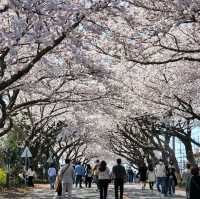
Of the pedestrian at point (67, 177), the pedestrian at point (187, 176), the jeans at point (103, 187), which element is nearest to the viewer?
the pedestrian at point (187, 176)

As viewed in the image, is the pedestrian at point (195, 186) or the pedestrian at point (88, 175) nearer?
the pedestrian at point (195, 186)

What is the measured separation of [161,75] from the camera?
2781cm

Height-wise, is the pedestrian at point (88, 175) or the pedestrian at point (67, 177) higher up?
the pedestrian at point (88, 175)

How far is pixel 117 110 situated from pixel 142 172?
4572 millimetres

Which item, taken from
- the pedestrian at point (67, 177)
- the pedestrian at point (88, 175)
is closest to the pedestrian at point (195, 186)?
the pedestrian at point (67, 177)

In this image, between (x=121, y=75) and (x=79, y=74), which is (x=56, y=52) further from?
(x=121, y=75)

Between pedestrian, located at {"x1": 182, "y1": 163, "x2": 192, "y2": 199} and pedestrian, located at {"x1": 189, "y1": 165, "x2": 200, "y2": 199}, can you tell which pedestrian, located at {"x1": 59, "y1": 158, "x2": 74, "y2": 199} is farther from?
pedestrian, located at {"x1": 189, "y1": 165, "x2": 200, "y2": 199}

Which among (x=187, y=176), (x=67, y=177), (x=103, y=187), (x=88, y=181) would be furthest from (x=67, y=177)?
(x=88, y=181)

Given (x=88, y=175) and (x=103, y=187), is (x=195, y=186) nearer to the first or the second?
(x=103, y=187)

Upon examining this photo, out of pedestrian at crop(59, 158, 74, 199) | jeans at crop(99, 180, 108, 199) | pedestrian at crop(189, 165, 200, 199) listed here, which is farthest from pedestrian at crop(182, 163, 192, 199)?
pedestrian at crop(59, 158, 74, 199)

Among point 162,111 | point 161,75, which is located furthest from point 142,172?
point 161,75

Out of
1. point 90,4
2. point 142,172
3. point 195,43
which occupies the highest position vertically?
point 195,43

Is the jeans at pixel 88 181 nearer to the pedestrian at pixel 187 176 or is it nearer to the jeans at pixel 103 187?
the pedestrian at pixel 187 176

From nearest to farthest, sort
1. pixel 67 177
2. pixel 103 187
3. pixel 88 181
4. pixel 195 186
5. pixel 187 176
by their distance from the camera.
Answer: pixel 195 186 → pixel 187 176 → pixel 67 177 → pixel 103 187 → pixel 88 181
